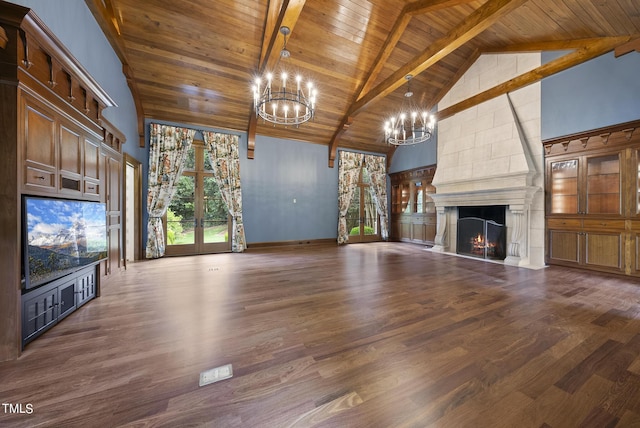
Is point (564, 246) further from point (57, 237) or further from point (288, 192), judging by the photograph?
point (57, 237)

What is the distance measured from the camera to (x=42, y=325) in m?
2.16

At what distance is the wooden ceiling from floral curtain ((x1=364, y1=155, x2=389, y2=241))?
245 centimetres

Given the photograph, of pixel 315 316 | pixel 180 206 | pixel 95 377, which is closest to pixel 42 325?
pixel 95 377

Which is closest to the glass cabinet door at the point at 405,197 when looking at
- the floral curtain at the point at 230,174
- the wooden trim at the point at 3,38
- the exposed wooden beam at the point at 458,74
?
the exposed wooden beam at the point at 458,74

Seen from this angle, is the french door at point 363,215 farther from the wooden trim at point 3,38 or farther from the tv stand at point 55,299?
the wooden trim at point 3,38

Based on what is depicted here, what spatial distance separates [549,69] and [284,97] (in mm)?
5400

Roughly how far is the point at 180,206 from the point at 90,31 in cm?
370

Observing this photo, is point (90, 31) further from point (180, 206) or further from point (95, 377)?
point (95, 377)

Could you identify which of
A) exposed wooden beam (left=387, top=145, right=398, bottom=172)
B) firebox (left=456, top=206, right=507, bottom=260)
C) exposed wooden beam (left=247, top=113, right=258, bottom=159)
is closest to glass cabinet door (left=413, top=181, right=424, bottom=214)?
exposed wooden beam (left=387, top=145, right=398, bottom=172)

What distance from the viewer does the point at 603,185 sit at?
14.5 ft

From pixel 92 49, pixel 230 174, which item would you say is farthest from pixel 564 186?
pixel 92 49

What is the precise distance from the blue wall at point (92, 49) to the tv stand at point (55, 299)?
8.14 feet

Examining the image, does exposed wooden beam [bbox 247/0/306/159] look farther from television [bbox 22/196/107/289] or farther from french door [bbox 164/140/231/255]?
television [bbox 22/196/107/289]

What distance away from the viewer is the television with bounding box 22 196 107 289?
1976 mm
